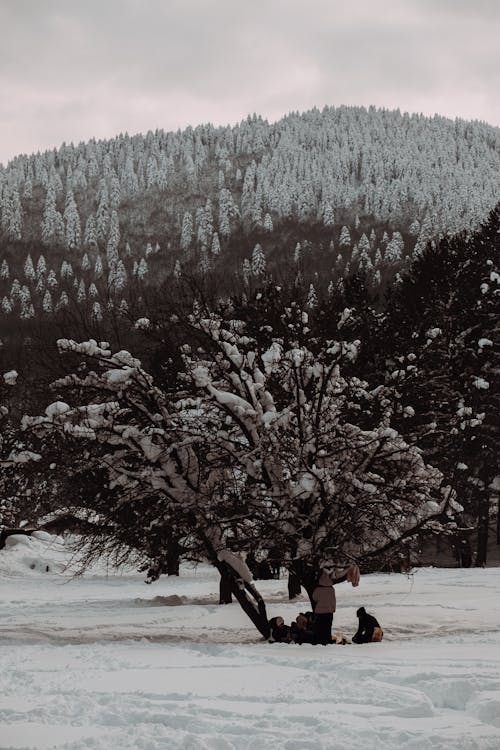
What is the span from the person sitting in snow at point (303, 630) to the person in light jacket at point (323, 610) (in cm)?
17

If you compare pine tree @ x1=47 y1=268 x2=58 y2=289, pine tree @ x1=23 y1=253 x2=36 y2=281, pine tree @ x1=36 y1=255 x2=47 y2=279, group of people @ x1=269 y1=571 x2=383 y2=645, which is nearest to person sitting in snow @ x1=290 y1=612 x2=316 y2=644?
group of people @ x1=269 y1=571 x2=383 y2=645

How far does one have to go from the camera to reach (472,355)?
31.5m

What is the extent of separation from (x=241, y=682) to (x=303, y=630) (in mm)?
4490

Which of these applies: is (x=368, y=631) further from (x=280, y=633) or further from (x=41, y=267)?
(x=41, y=267)

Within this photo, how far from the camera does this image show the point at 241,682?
8.80 meters

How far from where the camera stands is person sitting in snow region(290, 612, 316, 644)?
13.0 metres

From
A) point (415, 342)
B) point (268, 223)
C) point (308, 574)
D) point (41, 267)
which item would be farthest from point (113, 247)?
point (308, 574)

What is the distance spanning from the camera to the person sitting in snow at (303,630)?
13.0 m

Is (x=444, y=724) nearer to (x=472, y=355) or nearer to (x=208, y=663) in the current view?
(x=208, y=663)

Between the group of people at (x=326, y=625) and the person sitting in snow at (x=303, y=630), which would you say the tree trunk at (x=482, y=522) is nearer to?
the person sitting in snow at (x=303, y=630)

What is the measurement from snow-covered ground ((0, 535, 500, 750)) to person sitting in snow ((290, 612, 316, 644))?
0.60m

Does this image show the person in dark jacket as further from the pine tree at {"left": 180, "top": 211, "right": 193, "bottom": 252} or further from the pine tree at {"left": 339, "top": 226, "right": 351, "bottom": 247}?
the pine tree at {"left": 180, "top": 211, "right": 193, "bottom": 252}

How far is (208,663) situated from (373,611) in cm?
765

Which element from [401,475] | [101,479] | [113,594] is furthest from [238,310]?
[113,594]
